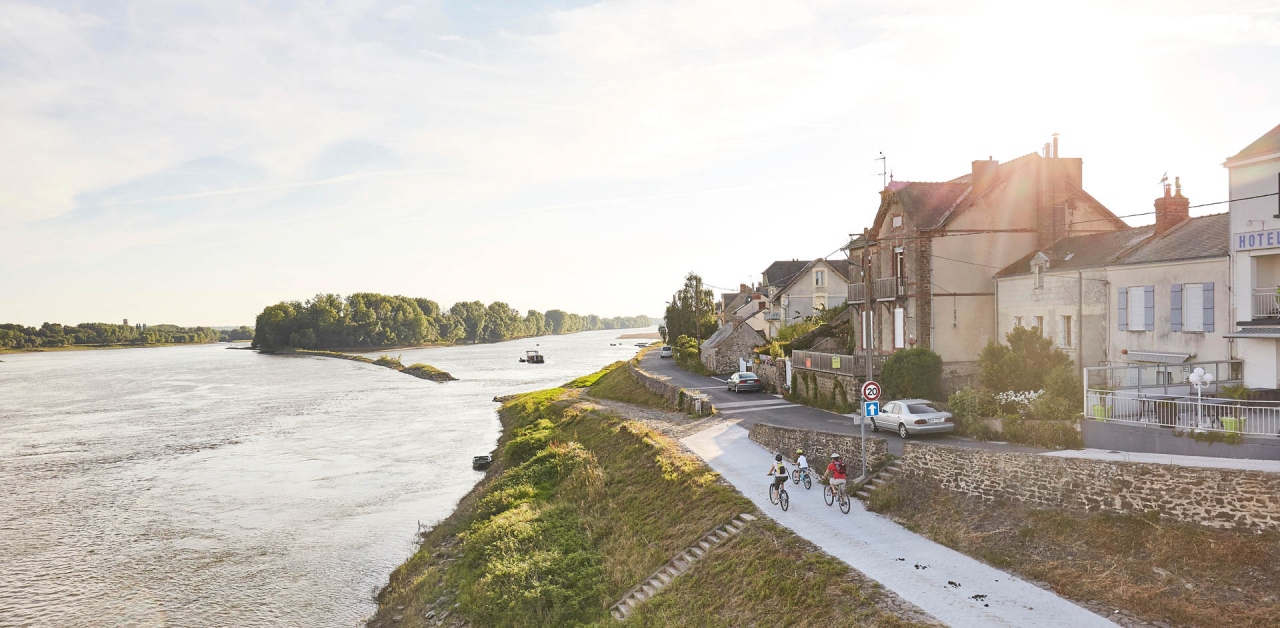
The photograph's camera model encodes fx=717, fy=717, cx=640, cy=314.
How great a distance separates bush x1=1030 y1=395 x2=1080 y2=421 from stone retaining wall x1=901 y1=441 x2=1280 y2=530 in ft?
15.2

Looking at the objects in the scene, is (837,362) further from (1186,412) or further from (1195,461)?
(1195,461)

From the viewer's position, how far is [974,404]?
2473 centimetres

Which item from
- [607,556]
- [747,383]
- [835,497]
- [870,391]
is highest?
[870,391]

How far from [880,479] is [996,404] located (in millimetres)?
6243

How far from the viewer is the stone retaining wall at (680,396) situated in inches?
1532

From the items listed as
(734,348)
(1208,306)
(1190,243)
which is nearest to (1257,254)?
(1208,306)

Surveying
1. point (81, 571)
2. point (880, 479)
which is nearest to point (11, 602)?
point (81, 571)

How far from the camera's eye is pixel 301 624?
2205 cm

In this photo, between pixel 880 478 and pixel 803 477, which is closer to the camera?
pixel 880 478

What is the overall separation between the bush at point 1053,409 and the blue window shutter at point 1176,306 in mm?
5480

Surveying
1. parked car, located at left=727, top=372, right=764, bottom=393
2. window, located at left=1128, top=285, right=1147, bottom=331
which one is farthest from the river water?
window, located at left=1128, top=285, right=1147, bottom=331

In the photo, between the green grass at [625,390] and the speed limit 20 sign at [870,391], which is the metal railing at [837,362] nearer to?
the green grass at [625,390]

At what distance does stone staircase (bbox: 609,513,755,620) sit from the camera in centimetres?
1956

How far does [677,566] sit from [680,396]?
22.9 m
